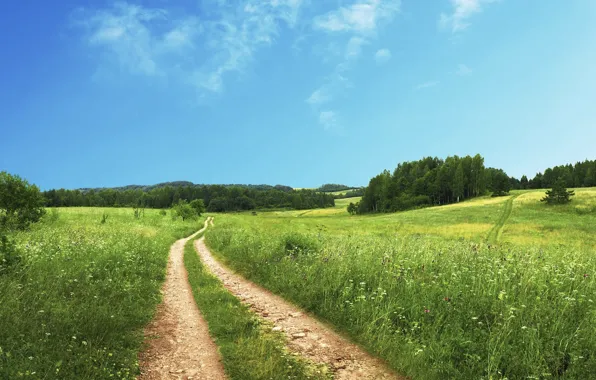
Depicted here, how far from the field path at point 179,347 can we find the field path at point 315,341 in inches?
66.4

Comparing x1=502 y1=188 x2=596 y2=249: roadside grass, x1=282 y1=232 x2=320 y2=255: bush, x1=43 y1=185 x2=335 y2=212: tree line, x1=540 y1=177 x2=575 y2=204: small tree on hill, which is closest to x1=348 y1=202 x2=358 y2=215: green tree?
x1=43 y1=185 x2=335 y2=212: tree line

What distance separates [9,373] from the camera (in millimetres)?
4785

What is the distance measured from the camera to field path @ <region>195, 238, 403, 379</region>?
5.99 metres

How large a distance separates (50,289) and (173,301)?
12.2ft

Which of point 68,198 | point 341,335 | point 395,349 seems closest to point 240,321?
point 341,335

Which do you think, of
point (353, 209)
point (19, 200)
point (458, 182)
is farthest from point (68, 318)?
point (353, 209)

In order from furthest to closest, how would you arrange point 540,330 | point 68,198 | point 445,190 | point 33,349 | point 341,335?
1. point 68,198
2. point 445,190
3. point 341,335
4. point 540,330
5. point 33,349

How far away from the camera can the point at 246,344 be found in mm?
6770

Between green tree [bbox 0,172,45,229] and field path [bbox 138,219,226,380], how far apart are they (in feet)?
91.1

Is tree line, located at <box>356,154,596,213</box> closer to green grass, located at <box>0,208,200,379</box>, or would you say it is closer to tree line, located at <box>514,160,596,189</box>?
tree line, located at <box>514,160,596,189</box>

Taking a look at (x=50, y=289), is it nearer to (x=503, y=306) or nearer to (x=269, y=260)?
(x=269, y=260)

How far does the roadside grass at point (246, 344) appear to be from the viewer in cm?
569

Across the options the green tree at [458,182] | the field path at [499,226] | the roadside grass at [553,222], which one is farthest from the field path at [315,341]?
the green tree at [458,182]

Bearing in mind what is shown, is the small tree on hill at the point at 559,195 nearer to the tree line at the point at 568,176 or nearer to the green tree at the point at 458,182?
the green tree at the point at 458,182
